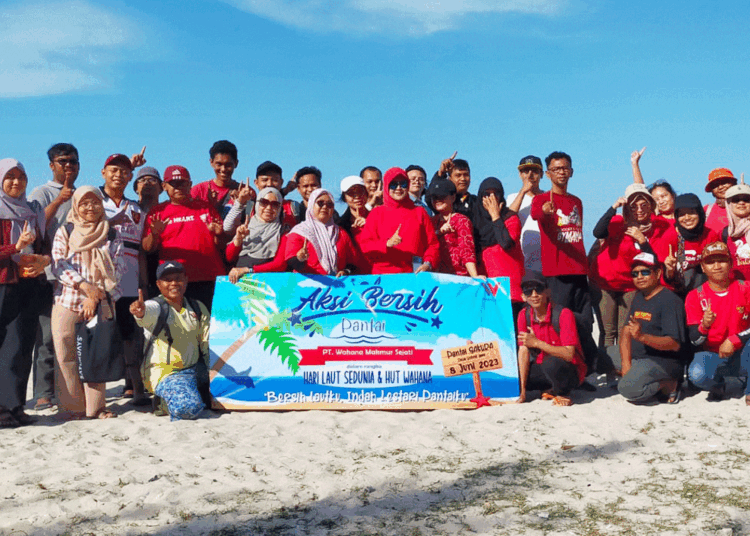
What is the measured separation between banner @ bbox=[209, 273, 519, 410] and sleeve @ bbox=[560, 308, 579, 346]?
0.46 m

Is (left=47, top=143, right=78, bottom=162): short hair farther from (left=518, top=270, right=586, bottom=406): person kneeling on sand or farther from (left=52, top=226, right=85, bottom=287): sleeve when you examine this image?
(left=518, top=270, right=586, bottom=406): person kneeling on sand

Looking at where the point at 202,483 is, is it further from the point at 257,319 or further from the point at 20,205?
the point at 20,205

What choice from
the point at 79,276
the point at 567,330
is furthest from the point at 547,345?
the point at 79,276

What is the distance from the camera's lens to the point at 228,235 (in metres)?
7.25

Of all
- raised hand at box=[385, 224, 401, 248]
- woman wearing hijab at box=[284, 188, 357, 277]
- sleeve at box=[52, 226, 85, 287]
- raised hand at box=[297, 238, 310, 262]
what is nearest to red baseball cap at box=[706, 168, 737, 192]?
raised hand at box=[385, 224, 401, 248]

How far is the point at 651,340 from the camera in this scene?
6.78 m

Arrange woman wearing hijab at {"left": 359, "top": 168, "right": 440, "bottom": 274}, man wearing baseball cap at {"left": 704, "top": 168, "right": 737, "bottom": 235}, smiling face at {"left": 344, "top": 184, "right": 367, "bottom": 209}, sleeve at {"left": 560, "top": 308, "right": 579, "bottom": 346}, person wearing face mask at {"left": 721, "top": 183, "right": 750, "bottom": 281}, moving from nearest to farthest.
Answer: sleeve at {"left": 560, "top": 308, "right": 579, "bottom": 346} < woman wearing hijab at {"left": 359, "top": 168, "right": 440, "bottom": 274} < person wearing face mask at {"left": 721, "top": 183, "right": 750, "bottom": 281} < smiling face at {"left": 344, "top": 184, "right": 367, "bottom": 209} < man wearing baseball cap at {"left": 704, "top": 168, "right": 737, "bottom": 235}

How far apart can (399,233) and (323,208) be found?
734mm

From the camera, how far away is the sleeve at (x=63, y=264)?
647cm

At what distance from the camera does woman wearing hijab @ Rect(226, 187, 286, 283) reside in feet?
23.4

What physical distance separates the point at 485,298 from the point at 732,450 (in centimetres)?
244

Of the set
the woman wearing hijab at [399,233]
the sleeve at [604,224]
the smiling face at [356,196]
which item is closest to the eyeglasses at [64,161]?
the smiling face at [356,196]

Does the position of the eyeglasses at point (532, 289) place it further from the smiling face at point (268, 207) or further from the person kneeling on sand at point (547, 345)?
the smiling face at point (268, 207)

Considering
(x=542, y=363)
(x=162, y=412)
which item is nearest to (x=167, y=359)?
(x=162, y=412)
